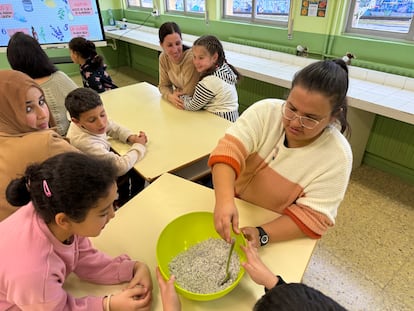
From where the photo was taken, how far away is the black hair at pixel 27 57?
6.14 feet

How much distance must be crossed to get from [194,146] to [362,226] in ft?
4.47

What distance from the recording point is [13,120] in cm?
118

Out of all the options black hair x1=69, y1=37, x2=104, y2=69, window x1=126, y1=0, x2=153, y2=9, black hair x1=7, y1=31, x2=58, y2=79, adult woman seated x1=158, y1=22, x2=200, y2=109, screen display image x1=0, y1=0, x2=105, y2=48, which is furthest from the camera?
window x1=126, y1=0, x2=153, y2=9

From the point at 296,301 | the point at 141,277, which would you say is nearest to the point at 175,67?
the point at 141,277

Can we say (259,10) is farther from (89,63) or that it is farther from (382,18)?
(89,63)

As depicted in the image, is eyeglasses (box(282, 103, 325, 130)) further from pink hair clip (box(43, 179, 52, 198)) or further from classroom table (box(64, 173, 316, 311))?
pink hair clip (box(43, 179, 52, 198))

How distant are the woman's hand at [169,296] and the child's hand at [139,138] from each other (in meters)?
0.92

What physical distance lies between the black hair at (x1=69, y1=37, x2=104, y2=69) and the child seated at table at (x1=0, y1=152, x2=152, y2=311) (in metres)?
2.21

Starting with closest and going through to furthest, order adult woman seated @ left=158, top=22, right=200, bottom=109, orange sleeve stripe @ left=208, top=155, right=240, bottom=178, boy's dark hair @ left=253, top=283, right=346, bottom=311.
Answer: boy's dark hair @ left=253, top=283, right=346, bottom=311 → orange sleeve stripe @ left=208, top=155, right=240, bottom=178 → adult woman seated @ left=158, top=22, right=200, bottom=109

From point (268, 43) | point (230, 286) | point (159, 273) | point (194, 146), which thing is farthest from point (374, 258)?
point (268, 43)

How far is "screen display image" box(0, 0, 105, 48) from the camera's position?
12.7 ft

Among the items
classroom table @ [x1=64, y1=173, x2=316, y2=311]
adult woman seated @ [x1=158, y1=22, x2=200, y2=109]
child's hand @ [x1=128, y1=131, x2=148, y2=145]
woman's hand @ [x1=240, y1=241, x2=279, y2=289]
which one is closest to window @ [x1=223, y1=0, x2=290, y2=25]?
adult woman seated @ [x1=158, y1=22, x2=200, y2=109]

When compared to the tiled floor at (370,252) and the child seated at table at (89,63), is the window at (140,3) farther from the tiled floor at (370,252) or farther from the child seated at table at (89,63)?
the tiled floor at (370,252)

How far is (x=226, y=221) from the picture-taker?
2.93 feet
